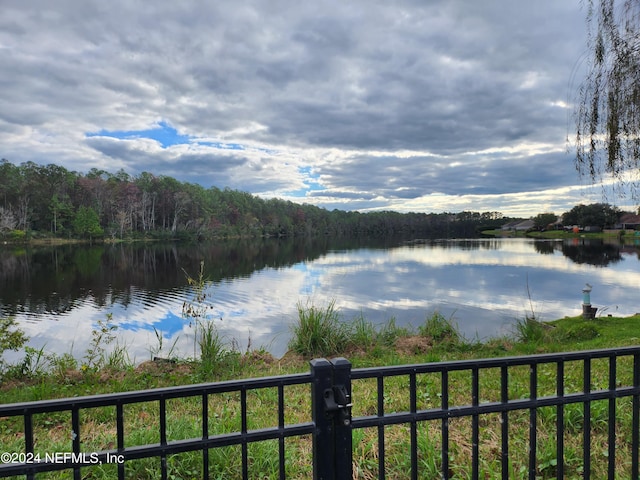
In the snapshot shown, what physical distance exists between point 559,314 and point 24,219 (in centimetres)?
7030

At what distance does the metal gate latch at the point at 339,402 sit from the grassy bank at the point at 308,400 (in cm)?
175

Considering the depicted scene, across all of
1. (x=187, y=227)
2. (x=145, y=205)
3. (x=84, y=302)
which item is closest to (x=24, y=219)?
(x=145, y=205)

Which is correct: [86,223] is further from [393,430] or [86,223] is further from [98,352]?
[393,430]

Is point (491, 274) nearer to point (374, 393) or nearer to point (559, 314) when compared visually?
point (559, 314)

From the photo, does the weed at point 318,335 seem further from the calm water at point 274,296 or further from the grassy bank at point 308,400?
the calm water at point 274,296

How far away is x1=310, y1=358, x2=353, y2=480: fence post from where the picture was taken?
1484mm

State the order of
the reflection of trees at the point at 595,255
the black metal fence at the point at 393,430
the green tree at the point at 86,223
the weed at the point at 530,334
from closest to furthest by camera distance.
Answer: the black metal fence at the point at 393,430, the weed at the point at 530,334, the reflection of trees at the point at 595,255, the green tree at the point at 86,223

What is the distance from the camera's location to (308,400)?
4.81 meters

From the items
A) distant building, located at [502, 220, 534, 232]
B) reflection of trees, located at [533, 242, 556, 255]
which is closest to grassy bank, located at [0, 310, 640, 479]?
reflection of trees, located at [533, 242, 556, 255]

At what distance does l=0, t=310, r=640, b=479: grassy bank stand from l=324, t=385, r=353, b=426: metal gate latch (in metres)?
1.75

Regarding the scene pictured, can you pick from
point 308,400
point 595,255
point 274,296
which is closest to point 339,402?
point 308,400

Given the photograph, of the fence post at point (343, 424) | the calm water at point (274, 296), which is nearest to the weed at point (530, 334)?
the calm water at point (274, 296)

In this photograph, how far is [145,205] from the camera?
7612 cm

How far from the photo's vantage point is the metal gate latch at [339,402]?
1.47 metres
